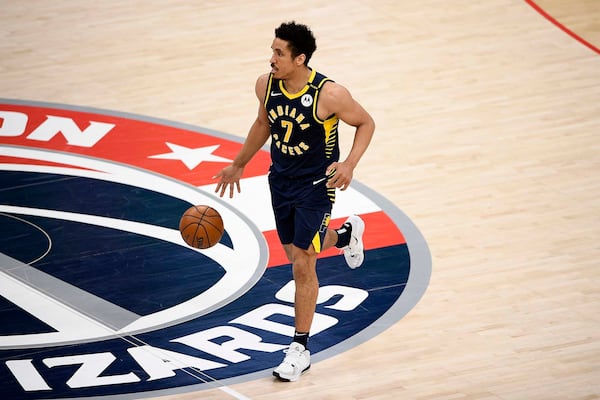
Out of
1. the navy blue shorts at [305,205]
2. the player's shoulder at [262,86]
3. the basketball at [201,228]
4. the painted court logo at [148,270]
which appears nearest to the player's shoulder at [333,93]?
the player's shoulder at [262,86]

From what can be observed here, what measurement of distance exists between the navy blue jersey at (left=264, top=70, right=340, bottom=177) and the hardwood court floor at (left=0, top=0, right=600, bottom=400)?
135cm

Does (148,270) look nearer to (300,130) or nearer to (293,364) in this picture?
(293,364)

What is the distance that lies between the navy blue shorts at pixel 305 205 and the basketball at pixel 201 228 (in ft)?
2.32

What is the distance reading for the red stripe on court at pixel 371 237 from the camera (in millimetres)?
9172

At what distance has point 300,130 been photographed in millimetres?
7312

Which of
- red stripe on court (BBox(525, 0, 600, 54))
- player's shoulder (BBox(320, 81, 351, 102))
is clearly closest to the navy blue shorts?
player's shoulder (BBox(320, 81, 351, 102))

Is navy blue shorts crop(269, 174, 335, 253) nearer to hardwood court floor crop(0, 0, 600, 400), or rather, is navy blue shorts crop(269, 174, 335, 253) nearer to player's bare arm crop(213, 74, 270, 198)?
player's bare arm crop(213, 74, 270, 198)

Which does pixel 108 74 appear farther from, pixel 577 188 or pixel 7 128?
pixel 577 188

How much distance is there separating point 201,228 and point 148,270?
3.59 ft

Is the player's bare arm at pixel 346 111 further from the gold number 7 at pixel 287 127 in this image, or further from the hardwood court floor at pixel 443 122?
the hardwood court floor at pixel 443 122

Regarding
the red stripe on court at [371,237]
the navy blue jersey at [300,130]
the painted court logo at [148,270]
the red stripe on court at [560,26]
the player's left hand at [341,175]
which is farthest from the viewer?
the red stripe on court at [560,26]

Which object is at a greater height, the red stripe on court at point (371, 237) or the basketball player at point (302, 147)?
the basketball player at point (302, 147)

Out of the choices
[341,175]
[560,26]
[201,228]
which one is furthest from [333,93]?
[560,26]

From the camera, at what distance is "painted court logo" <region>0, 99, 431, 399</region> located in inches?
297
